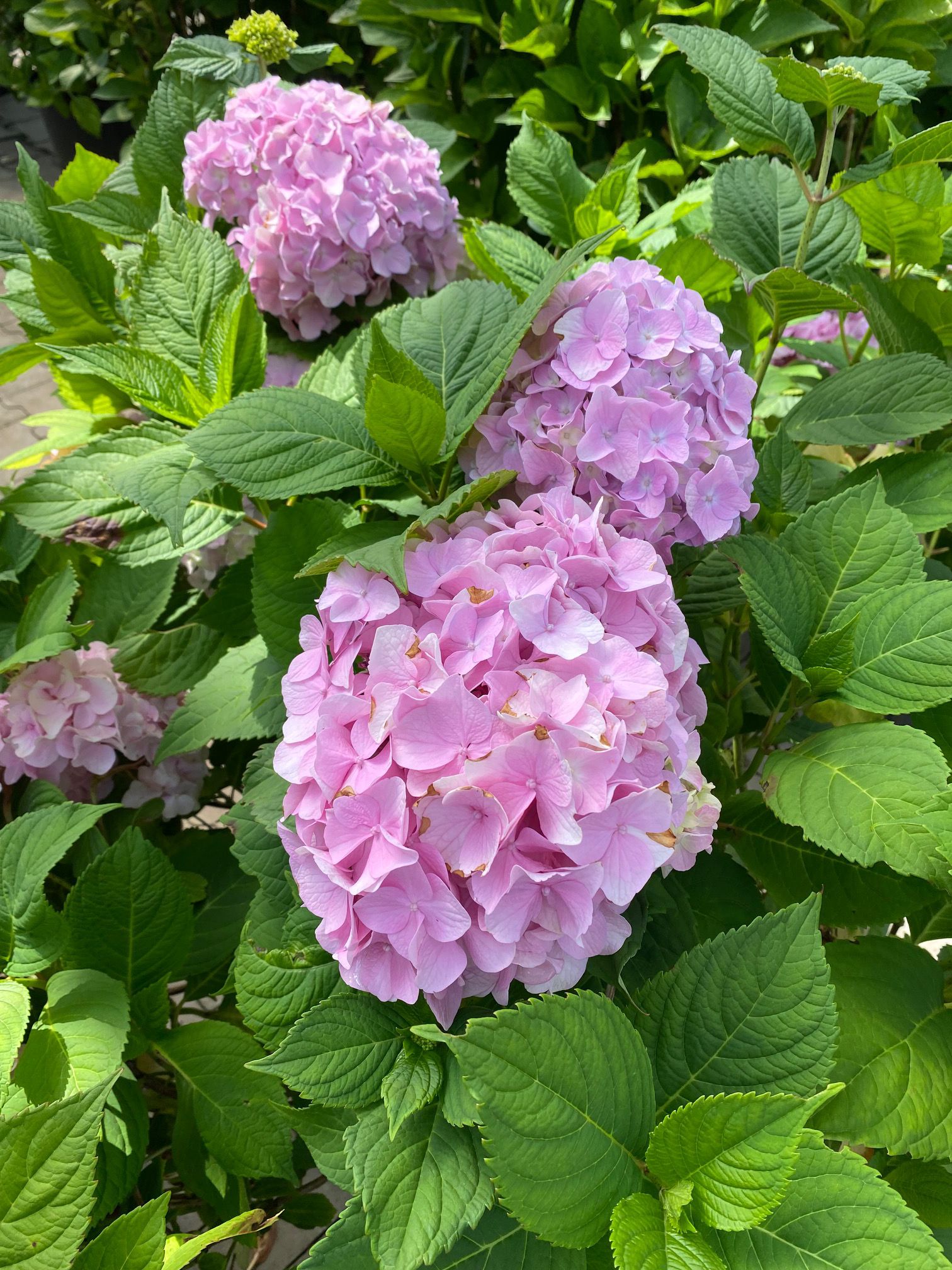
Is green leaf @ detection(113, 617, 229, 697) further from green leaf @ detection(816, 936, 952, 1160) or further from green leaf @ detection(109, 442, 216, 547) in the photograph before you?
green leaf @ detection(816, 936, 952, 1160)

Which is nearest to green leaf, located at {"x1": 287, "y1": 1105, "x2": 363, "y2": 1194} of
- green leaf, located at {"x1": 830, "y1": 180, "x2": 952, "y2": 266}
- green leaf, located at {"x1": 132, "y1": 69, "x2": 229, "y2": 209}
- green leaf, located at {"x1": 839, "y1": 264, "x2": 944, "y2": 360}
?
green leaf, located at {"x1": 839, "y1": 264, "x2": 944, "y2": 360}

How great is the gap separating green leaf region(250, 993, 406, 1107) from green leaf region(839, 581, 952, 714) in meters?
0.44

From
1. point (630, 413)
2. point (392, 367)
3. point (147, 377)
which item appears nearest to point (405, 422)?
point (392, 367)

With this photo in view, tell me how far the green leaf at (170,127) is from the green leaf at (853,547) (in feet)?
3.28

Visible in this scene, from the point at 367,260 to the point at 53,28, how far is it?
11.6 ft

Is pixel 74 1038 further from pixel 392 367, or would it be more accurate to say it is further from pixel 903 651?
pixel 903 651

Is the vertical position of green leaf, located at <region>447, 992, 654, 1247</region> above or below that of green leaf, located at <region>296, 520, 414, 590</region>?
below

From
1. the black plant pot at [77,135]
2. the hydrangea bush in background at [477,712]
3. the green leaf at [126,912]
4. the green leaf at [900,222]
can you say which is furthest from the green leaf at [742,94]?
the black plant pot at [77,135]

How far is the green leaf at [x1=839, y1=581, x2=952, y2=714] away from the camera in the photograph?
0.75 m

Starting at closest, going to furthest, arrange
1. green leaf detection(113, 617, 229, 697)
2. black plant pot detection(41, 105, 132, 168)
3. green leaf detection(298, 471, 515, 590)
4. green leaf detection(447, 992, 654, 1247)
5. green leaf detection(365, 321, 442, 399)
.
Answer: green leaf detection(447, 992, 654, 1247) → green leaf detection(298, 471, 515, 590) → green leaf detection(365, 321, 442, 399) → green leaf detection(113, 617, 229, 697) → black plant pot detection(41, 105, 132, 168)

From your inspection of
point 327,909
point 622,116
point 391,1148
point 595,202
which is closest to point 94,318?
point 595,202

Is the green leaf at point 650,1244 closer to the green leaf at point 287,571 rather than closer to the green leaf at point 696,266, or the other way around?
the green leaf at point 287,571

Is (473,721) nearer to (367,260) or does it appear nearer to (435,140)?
(367,260)

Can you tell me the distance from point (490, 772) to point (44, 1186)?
0.34m
